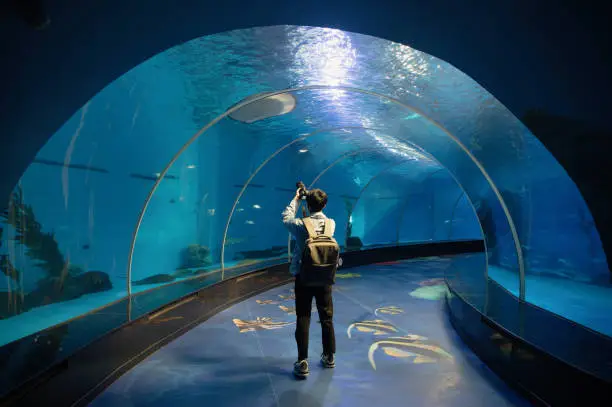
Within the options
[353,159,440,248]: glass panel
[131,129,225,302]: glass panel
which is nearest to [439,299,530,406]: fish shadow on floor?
[353,159,440,248]: glass panel

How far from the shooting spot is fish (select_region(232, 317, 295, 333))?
6414 millimetres

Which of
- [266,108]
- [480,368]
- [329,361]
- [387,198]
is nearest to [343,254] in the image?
[266,108]

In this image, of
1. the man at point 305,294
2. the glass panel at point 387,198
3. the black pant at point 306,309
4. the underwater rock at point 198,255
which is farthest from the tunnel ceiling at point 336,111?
the glass panel at point 387,198

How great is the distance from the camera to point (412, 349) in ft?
17.8

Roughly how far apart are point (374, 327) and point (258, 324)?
1918mm

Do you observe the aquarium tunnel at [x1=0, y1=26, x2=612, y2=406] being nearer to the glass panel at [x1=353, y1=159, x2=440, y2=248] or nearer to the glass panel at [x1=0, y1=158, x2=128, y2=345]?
the glass panel at [x1=0, y1=158, x2=128, y2=345]

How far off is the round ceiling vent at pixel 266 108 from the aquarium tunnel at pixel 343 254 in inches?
5.1

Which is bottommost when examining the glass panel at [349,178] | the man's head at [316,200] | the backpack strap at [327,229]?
the backpack strap at [327,229]

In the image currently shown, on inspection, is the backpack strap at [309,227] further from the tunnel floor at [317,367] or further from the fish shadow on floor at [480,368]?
the fish shadow on floor at [480,368]

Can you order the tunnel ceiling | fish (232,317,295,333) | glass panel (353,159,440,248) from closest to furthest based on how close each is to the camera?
fish (232,317,295,333)
the tunnel ceiling
glass panel (353,159,440,248)

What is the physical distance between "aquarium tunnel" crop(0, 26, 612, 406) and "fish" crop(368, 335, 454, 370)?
0.04 metres

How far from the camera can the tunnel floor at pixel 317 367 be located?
12.8ft

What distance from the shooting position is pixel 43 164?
1275 centimetres

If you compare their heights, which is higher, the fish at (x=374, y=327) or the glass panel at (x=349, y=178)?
the glass panel at (x=349, y=178)
